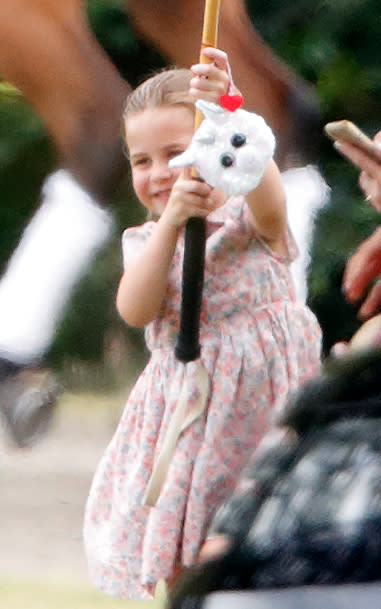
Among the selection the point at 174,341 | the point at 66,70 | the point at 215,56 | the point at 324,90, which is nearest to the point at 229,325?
the point at 174,341

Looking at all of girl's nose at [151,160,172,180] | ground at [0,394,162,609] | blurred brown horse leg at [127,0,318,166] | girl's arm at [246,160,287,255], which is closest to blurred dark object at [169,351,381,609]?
Answer: girl's arm at [246,160,287,255]

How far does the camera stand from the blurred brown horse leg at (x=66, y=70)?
2.79 metres

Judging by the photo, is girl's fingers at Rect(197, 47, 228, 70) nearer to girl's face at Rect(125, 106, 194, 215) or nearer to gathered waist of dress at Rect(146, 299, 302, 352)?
girl's face at Rect(125, 106, 194, 215)

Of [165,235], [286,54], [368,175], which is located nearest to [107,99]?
[286,54]

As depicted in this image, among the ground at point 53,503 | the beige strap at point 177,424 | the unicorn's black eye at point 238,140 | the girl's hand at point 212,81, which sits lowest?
the ground at point 53,503

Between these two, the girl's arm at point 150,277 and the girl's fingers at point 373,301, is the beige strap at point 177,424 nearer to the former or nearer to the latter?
the girl's arm at point 150,277

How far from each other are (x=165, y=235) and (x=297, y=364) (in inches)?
12.0

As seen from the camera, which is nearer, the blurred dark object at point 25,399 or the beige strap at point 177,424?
the beige strap at point 177,424

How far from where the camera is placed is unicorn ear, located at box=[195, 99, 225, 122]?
185cm

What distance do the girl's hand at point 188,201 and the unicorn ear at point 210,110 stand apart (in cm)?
11

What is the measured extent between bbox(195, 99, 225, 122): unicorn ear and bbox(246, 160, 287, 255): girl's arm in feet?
0.42

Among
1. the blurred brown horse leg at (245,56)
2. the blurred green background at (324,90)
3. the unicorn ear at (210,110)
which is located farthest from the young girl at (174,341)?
the blurred green background at (324,90)

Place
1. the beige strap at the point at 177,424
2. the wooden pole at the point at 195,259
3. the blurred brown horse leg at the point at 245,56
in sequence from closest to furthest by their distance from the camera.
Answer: the wooden pole at the point at 195,259, the beige strap at the point at 177,424, the blurred brown horse leg at the point at 245,56

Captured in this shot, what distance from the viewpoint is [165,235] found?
6.46 ft
